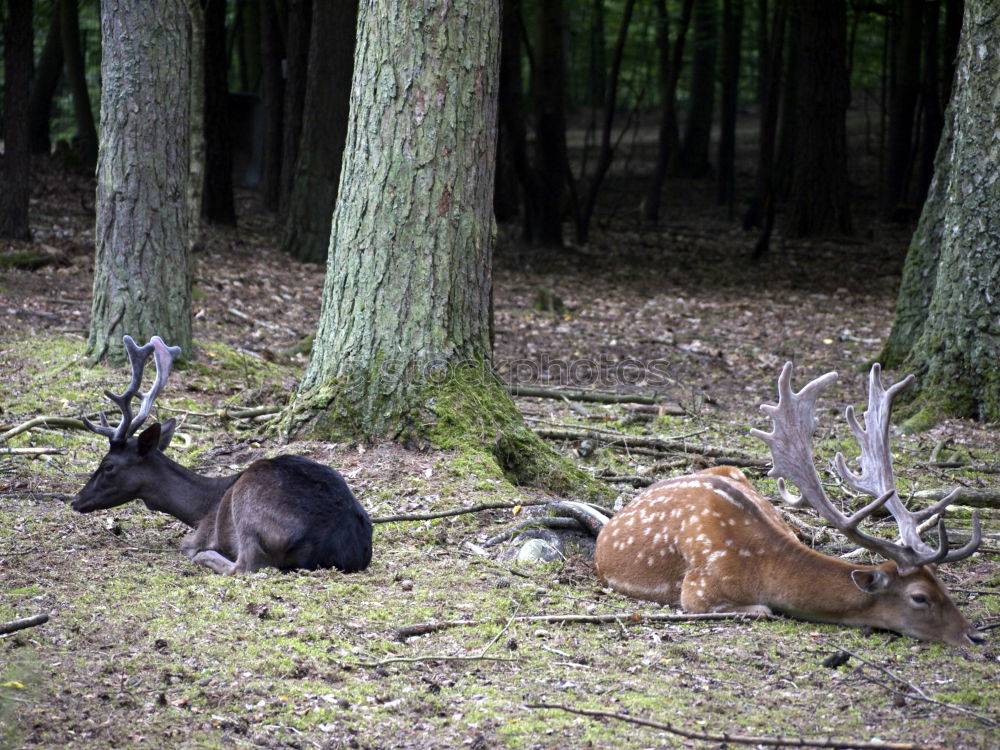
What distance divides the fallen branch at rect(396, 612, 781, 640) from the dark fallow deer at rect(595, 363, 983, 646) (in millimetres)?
79

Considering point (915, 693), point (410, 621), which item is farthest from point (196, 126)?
point (915, 693)

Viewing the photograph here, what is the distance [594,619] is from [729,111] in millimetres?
23855

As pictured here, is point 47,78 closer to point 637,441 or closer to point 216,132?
point 216,132

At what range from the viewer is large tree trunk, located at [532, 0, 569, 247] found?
19.8m

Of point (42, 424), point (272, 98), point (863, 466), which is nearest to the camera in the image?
point (863, 466)

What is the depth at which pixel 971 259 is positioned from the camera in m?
9.20

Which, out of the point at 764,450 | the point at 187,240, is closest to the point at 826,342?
the point at 764,450

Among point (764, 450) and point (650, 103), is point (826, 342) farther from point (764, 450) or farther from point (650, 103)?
point (650, 103)

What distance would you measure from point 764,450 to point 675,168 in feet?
84.8

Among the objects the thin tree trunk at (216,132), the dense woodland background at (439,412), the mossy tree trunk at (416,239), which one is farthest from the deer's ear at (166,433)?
the thin tree trunk at (216,132)

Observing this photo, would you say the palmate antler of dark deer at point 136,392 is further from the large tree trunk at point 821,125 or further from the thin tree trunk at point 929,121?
the thin tree trunk at point 929,121

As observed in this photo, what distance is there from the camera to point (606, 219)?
25.8m

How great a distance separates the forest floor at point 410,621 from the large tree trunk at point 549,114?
8.84 metres

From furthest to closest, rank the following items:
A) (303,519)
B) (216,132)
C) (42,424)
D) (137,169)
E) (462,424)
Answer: (216,132) → (137,169) → (42,424) → (462,424) → (303,519)
